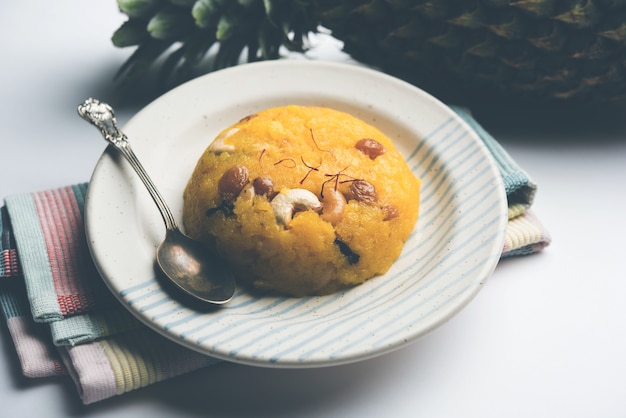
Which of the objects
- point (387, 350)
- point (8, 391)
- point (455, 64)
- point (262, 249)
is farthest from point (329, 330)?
point (455, 64)

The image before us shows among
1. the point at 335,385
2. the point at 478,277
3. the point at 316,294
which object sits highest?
the point at 478,277

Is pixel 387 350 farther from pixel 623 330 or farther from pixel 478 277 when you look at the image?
pixel 623 330

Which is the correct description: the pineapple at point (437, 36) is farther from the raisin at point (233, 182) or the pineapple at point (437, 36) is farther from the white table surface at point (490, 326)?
the raisin at point (233, 182)

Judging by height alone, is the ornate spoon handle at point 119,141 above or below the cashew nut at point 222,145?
below

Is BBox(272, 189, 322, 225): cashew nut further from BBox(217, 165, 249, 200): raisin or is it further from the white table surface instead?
the white table surface

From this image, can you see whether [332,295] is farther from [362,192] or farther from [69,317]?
[69,317]

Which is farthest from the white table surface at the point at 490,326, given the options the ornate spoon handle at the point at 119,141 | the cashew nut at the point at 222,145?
the cashew nut at the point at 222,145

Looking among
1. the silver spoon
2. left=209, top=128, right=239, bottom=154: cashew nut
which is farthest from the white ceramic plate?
left=209, top=128, right=239, bottom=154: cashew nut
